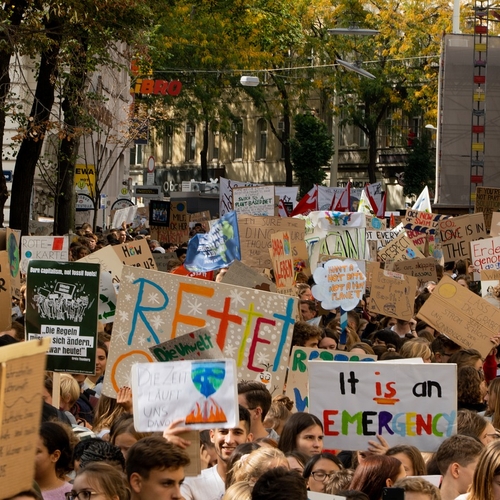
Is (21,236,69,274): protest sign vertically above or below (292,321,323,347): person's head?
above

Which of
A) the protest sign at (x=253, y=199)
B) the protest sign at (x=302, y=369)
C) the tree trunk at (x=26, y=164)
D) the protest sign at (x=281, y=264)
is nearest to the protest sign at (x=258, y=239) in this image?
the protest sign at (x=281, y=264)

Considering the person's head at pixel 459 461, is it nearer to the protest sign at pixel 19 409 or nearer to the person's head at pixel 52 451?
the person's head at pixel 52 451

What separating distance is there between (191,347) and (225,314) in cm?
181

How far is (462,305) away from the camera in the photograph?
460 inches

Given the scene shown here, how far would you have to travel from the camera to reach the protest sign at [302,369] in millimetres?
9047

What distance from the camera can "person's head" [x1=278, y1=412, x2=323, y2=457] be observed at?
22.2ft

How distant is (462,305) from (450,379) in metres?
4.75

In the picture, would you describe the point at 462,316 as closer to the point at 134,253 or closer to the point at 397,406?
the point at 134,253

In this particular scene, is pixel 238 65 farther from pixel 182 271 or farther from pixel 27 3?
pixel 182 271

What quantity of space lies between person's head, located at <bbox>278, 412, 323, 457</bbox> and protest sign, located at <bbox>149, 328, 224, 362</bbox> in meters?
0.65

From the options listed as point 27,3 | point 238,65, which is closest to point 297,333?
point 27,3

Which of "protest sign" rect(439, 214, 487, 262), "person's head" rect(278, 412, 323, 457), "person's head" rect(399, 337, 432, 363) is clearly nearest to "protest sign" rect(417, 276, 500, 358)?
"person's head" rect(399, 337, 432, 363)

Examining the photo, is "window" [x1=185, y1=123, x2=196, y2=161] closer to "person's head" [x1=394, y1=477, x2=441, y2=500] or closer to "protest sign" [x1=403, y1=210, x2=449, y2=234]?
"protest sign" [x1=403, y1=210, x2=449, y2=234]

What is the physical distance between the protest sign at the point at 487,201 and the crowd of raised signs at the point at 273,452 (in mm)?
15680
